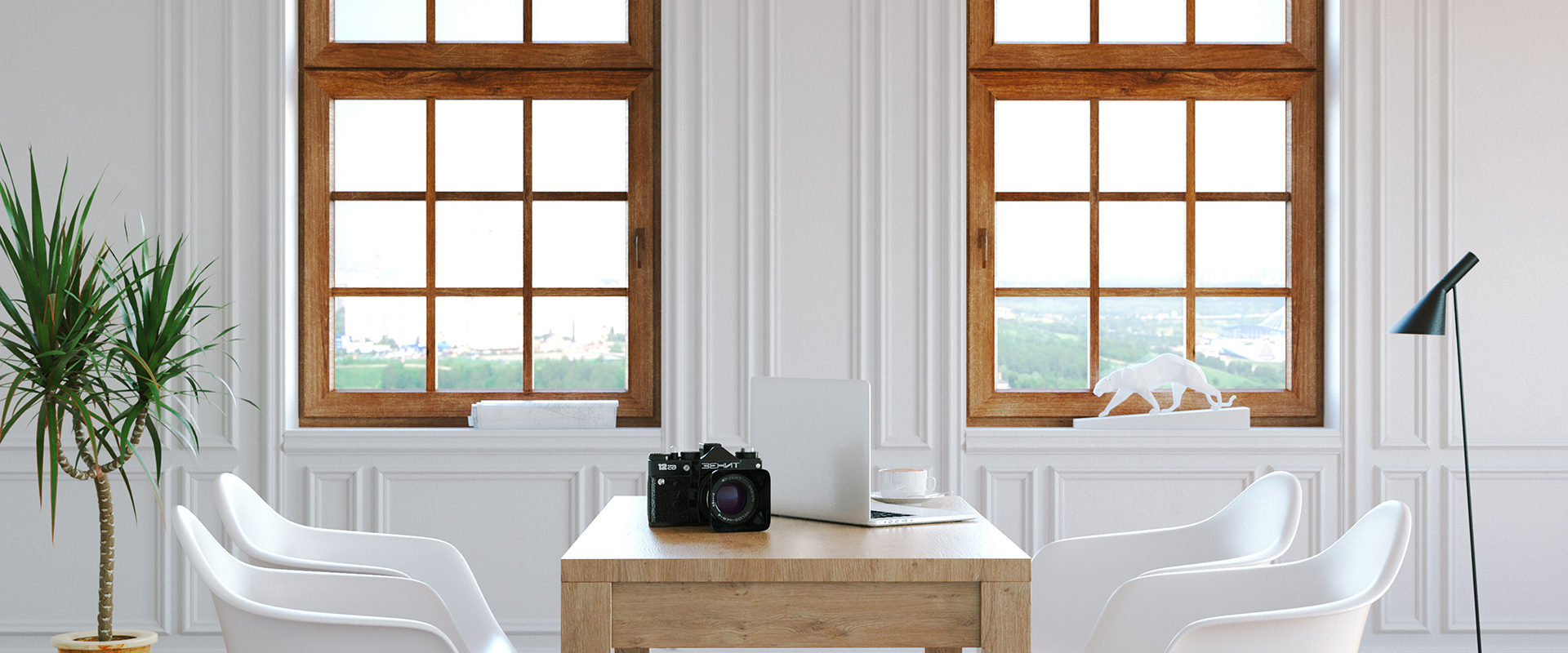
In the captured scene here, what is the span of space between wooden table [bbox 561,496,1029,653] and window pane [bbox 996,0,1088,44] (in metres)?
2.45

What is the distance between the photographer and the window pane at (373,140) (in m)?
3.85

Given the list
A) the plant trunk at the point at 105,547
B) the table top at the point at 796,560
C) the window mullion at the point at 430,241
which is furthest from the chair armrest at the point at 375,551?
the window mullion at the point at 430,241

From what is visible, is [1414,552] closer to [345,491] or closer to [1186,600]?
[1186,600]

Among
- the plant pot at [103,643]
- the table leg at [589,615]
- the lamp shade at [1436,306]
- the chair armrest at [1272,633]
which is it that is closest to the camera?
the table leg at [589,615]

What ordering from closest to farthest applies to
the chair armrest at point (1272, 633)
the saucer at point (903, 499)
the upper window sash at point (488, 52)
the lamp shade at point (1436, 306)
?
the chair armrest at point (1272, 633) → the saucer at point (903, 499) → the lamp shade at point (1436, 306) → the upper window sash at point (488, 52)

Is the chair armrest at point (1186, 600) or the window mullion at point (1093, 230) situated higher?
the window mullion at point (1093, 230)

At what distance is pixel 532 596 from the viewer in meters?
3.69

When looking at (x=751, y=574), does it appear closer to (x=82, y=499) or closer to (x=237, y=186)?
(x=237, y=186)

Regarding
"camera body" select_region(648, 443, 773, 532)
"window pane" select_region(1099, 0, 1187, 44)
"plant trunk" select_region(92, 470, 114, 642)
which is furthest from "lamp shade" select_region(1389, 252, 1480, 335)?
"plant trunk" select_region(92, 470, 114, 642)

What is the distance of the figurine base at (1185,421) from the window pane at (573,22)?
81.9 inches

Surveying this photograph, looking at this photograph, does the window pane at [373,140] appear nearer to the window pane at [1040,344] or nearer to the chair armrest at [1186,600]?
the window pane at [1040,344]

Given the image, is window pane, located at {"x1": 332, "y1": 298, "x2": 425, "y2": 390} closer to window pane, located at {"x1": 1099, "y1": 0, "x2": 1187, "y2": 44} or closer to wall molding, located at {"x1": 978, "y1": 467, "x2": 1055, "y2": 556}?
wall molding, located at {"x1": 978, "y1": 467, "x2": 1055, "y2": 556}

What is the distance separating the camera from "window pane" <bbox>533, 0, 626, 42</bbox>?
3.85m

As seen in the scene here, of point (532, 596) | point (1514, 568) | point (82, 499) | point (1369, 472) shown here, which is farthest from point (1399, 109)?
point (82, 499)
